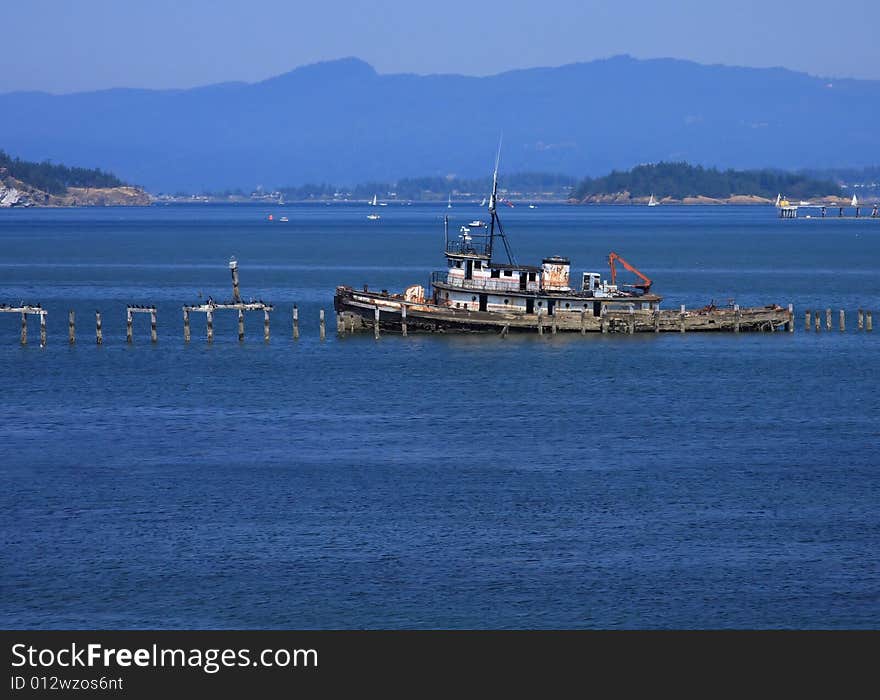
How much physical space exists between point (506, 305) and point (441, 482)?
1492 inches

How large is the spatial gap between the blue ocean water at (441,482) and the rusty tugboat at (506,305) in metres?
1.05

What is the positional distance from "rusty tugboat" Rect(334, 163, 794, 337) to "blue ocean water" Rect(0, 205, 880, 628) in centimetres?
105

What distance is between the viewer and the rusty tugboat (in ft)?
303

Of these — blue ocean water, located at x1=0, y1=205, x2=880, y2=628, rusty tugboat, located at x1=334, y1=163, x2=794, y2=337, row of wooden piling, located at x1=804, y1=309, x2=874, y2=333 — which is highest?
rusty tugboat, located at x1=334, y1=163, x2=794, y2=337

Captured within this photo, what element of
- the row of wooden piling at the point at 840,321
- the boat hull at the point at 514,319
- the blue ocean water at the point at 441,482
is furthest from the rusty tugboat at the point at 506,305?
the row of wooden piling at the point at 840,321

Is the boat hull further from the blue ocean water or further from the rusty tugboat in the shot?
the blue ocean water


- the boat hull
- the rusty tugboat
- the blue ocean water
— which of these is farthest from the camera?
the boat hull

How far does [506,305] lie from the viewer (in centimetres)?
9300

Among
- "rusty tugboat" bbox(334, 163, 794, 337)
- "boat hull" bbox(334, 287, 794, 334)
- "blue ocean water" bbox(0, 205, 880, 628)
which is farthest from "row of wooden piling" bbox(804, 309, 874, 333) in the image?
"rusty tugboat" bbox(334, 163, 794, 337)

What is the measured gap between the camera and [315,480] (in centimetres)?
5600

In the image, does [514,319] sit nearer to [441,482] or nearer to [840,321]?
[840,321]

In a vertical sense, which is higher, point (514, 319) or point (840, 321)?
point (514, 319)

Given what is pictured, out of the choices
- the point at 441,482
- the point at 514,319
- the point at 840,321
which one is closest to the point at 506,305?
the point at 514,319

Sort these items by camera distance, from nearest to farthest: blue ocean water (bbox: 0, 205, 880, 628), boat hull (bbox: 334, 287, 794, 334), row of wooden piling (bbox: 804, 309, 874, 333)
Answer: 1. blue ocean water (bbox: 0, 205, 880, 628)
2. boat hull (bbox: 334, 287, 794, 334)
3. row of wooden piling (bbox: 804, 309, 874, 333)
